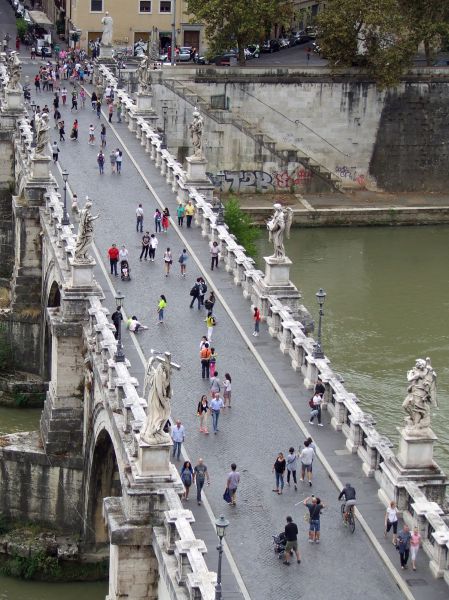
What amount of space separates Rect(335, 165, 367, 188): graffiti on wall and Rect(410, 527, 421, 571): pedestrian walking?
219 feet

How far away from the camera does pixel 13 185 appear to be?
290 ft

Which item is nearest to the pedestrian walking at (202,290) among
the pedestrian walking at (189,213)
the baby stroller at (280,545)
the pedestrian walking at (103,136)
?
the pedestrian walking at (189,213)

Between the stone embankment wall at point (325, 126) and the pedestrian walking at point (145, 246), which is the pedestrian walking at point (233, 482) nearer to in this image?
the pedestrian walking at point (145, 246)

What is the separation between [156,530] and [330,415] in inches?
308

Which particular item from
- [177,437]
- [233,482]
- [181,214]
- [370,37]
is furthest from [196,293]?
[370,37]

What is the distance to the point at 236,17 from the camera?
4104 inches

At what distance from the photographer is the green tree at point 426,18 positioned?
106 metres

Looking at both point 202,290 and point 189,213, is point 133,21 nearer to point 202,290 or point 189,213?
point 189,213

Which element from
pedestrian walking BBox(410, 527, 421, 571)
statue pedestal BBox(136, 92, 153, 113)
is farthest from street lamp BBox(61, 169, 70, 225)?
pedestrian walking BBox(410, 527, 421, 571)

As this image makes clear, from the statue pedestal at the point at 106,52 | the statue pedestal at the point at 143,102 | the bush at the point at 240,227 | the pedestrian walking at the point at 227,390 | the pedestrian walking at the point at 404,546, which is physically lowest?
the bush at the point at 240,227

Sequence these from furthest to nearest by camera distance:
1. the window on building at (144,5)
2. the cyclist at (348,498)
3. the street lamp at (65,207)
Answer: the window on building at (144,5) < the street lamp at (65,207) < the cyclist at (348,498)

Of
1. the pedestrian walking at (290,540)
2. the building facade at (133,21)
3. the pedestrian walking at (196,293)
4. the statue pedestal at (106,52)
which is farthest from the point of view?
the building facade at (133,21)

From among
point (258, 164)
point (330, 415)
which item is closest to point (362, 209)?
point (258, 164)

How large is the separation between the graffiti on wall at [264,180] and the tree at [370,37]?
259 inches
